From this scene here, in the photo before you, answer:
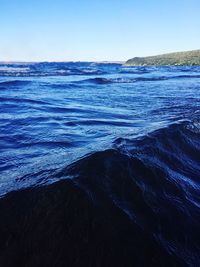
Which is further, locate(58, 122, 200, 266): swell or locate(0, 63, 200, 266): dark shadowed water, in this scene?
locate(0, 63, 200, 266): dark shadowed water

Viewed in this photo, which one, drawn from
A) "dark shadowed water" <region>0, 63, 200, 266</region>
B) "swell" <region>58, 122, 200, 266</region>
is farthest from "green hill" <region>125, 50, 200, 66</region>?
"swell" <region>58, 122, 200, 266</region>

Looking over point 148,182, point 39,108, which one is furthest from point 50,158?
point 39,108

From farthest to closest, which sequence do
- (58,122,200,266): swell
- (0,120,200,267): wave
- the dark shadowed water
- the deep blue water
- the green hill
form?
the green hill → the deep blue water → the dark shadowed water → (58,122,200,266): swell → (0,120,200,267): wave

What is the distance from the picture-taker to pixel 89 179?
180 inches

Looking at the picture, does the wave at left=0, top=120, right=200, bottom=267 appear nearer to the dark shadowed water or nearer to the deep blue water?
the dark shadowed water

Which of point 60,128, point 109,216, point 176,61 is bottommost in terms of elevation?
point 176,61

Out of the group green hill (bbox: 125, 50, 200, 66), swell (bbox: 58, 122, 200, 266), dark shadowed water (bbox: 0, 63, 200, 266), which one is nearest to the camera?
swell (bbox: 58, 122, 200, 266)

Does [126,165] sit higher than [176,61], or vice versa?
[126,165]

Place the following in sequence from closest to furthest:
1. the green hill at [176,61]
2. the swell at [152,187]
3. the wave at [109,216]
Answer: the wave at [109,216] → the swell at [152,187] → the green hill at [176,61]

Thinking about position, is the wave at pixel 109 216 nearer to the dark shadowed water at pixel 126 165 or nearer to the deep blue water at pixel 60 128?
the dark shadowed water at pixel 126 165

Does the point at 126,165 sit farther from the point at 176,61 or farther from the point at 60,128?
the point at 176,61

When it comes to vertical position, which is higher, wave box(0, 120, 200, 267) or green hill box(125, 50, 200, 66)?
wave box(0, 120, 200, 267)

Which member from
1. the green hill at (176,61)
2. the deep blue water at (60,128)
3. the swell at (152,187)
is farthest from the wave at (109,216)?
the green hill at (176,61)

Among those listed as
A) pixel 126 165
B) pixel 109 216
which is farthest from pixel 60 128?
pixel 109 216
